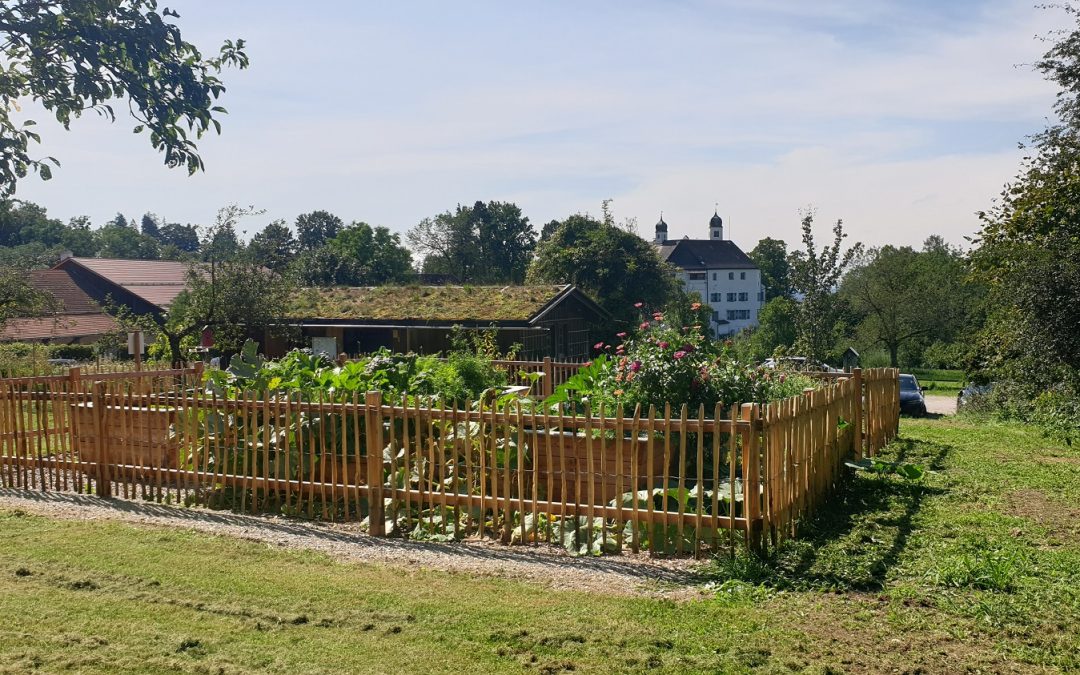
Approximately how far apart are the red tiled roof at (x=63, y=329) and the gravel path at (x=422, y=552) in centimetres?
3016

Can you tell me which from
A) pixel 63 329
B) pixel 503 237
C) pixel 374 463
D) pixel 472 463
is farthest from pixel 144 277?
pixel 472 463

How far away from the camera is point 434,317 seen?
30.5 m

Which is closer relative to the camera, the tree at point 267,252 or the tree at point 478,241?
the tree at point 267,252

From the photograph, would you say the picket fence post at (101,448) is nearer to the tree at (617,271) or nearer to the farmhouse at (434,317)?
the farmhouse at (434,317)

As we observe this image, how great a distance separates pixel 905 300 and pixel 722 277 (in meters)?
51.9

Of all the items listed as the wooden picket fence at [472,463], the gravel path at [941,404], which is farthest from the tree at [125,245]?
the wooden picket fence at [472,463]

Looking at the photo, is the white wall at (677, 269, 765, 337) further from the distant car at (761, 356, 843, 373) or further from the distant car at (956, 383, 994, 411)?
the distant car at (761, 356, 843, 373)

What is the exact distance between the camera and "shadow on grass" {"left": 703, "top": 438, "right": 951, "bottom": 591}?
6.59 metres

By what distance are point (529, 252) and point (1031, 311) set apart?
7152cm

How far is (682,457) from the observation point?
7.32 m

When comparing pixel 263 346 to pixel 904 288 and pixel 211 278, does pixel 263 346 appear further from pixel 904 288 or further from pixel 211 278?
pixel 904 288

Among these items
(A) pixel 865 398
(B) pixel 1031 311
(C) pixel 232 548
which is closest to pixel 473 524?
(C) pixel 232 548

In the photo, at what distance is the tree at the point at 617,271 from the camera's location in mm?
47062

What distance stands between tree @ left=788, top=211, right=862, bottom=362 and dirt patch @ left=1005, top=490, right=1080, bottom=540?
13032 millimetres
